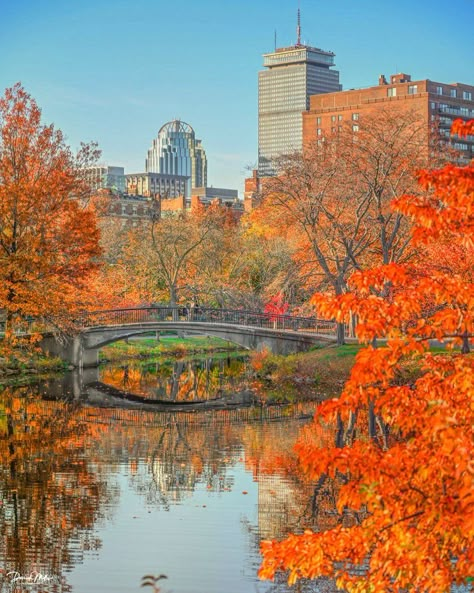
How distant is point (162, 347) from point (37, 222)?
23.9 metres

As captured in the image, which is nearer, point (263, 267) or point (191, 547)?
point (191, 547)

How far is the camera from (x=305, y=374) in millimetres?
52188

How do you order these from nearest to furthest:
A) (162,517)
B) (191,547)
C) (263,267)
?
(191,547) → (162,517) → (263,267)

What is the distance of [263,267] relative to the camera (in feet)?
249

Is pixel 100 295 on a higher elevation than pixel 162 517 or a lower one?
higher

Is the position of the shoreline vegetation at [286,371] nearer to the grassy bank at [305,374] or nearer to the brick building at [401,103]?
the grassy bank at [305,374]

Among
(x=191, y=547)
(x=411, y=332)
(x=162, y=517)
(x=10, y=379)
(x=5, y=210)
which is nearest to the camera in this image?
(x=411, y=332)

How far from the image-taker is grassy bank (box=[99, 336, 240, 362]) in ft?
229

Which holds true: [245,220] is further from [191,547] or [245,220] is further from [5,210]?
[191,547]

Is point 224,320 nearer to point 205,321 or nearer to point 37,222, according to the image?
point 205,321

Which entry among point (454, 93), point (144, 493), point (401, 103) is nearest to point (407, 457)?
point (144, 493)

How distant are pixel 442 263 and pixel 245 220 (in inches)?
1959

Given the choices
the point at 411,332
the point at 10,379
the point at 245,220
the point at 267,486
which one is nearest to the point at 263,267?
the point at 245,220

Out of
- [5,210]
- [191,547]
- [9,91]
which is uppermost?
[9,91]
